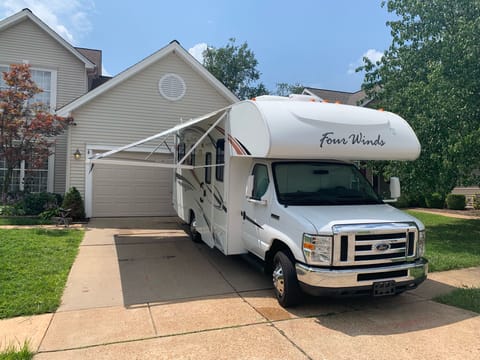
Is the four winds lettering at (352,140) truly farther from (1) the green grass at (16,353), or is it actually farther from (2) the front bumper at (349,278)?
(1) the green grass at (16,353)

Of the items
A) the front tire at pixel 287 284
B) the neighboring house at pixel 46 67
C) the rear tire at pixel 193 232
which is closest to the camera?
the front tire at pixel 287 284

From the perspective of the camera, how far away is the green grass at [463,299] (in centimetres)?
538

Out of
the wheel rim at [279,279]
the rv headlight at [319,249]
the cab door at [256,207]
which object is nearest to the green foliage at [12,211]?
the cab door at [256,207]

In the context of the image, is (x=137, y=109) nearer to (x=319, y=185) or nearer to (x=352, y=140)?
(x=319, y=185)

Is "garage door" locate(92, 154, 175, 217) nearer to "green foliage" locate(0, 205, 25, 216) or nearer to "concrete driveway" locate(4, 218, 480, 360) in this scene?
"green foliage" locate(0, 205, 25, 216)

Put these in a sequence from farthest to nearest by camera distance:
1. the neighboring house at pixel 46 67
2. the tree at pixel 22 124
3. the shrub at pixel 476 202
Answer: the shrub at pixel 476 202 < the neighboring house at pixel 46 67 < the tree at pixel 22 124

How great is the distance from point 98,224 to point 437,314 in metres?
9.65

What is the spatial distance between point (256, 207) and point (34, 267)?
4109 mm

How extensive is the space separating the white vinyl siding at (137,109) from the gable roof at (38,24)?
310cm

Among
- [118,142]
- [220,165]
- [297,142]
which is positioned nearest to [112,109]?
[118,142]

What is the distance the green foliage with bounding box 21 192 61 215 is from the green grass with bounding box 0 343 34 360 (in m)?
9.05

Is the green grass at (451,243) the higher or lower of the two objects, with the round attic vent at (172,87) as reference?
lower

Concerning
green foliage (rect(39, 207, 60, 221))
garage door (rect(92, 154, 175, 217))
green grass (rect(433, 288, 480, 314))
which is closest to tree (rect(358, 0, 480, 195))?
green grass (rect(433, 288, 480, 314))

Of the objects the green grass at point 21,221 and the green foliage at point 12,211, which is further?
the green foliage at point 12,211
